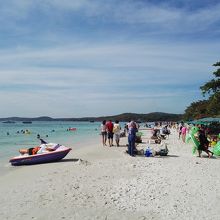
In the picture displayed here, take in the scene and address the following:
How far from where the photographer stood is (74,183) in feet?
34.1

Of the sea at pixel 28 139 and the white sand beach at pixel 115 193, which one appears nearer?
the white sand beach at pixel 115 193

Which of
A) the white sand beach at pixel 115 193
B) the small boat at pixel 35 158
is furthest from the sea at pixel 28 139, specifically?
the white sand beach at pixel 115 193

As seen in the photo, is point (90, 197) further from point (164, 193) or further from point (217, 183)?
point (217, 183)

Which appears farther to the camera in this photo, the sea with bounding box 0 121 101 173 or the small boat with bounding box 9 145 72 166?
the sea with bounding box 0 121 101 173

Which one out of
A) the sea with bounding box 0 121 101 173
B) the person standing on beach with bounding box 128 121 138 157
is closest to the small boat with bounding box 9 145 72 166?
the sea with bounding box 0 121 101 173

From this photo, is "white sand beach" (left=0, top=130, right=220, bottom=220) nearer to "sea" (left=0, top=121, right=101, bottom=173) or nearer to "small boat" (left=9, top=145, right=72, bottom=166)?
"small boat" (left=9, top=145, right=72, bottom=166)

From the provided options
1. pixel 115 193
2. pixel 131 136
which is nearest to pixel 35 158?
pixel 131 136

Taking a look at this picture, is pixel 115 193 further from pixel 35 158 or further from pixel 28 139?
pixel 28 139

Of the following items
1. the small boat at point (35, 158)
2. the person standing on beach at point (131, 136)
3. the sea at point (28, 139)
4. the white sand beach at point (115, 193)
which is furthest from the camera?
the sea at point (28, 139)

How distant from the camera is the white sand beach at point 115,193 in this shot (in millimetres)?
7449

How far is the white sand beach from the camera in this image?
7.45 m

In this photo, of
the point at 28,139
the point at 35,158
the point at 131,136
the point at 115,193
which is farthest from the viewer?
the point at 28,139

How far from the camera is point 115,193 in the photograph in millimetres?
9070

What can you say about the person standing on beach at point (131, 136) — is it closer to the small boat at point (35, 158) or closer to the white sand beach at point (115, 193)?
the small boat at point (35, 158)
